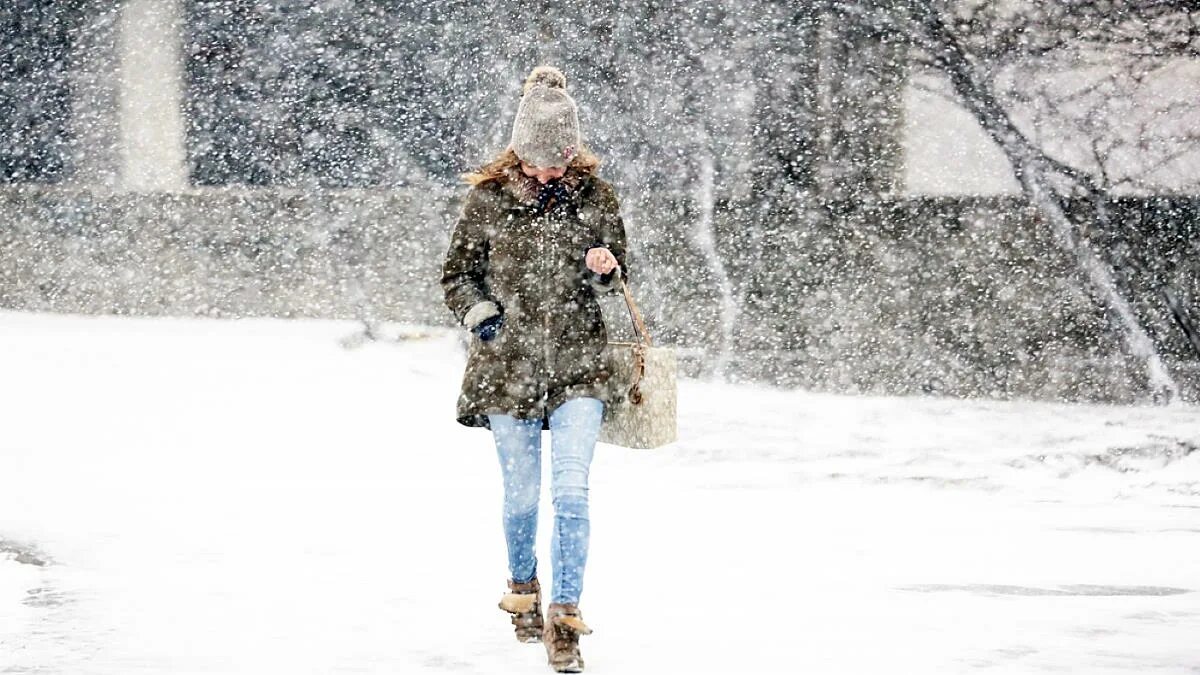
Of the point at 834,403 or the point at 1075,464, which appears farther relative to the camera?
the point at 834,403

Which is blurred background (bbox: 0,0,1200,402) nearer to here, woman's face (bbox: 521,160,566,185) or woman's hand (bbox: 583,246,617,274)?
woman's face (bbox: 521,160,566,185)

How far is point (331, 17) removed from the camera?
13094 mm

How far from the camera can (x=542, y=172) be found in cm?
471

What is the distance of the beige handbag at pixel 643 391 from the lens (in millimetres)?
4730

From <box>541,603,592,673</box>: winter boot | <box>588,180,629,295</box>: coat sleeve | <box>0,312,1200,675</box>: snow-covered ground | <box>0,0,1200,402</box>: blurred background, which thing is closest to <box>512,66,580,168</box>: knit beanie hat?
<box>588,180,629,295</box>: coat sleeve

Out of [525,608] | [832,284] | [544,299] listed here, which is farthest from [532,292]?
[832,284]

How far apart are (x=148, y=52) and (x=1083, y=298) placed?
7.61 meters

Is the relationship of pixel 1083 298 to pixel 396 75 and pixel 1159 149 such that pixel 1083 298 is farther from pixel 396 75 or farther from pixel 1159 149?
pixel 396 75

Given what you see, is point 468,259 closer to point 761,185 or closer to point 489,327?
point 489,327

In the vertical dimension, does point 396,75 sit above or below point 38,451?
above

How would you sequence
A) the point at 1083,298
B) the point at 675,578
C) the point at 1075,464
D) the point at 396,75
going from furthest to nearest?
the point at 396,75 → the point at 1083,298 → the point at 1075,464 → the point at 675,578

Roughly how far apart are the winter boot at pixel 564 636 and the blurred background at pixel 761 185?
7.35m

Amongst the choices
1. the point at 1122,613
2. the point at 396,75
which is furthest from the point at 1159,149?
the point at 1122,613

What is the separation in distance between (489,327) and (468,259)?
21 centimetres
